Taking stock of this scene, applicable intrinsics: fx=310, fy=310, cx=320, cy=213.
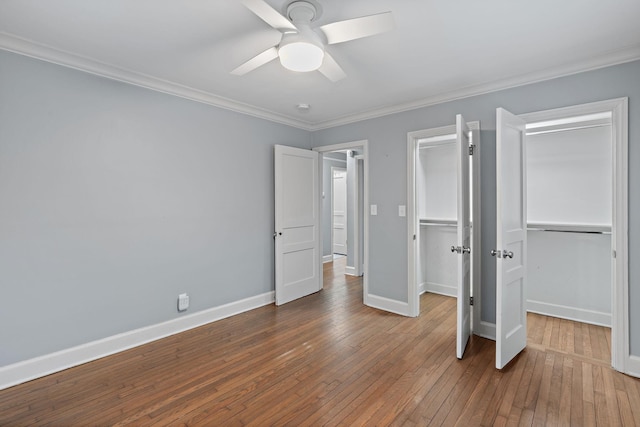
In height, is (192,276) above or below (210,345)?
above

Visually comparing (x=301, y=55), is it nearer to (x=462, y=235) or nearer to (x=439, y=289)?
(x=462, y=235)

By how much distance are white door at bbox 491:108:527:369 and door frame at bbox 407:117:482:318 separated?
392 millimetres

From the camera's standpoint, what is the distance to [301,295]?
4.32 metres

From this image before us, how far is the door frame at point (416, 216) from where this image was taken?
305 cm

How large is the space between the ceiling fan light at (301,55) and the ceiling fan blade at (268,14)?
0.31ft

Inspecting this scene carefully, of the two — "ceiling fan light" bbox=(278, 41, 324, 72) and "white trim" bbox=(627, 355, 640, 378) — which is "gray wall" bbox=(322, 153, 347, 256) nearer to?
"ceiling fan light" bbox=(278, 41, 324, 72)

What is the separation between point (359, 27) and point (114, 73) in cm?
225

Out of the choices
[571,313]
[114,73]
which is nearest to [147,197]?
[114,73]

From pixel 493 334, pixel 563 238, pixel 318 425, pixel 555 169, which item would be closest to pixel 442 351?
pixel 493 334

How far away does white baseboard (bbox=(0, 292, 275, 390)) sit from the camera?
7.46ft

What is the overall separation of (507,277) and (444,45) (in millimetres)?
1859

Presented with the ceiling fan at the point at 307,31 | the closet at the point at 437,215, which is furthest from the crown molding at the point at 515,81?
the ceiling fan at the point at 307,31

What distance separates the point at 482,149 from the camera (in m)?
3.04

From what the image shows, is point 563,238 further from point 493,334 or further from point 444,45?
point 444,45
